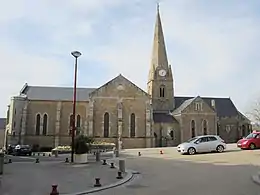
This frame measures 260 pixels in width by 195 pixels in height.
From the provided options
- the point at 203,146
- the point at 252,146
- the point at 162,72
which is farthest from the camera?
the point at 162,72

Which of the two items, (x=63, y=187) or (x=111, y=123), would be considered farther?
(x=111, y=123)

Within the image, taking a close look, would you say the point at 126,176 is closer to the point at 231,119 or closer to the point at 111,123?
the point at 111,123

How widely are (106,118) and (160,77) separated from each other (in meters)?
19.9

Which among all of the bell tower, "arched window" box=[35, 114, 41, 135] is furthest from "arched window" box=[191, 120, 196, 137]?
"arched window" box=[35, 114, 41, 135]

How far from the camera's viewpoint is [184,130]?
56.8 metres

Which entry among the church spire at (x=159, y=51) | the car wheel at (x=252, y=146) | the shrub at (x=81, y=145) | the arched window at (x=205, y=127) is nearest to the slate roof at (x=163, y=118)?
the arched window at (x=205, y=127)

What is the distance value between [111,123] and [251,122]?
97.9 ft

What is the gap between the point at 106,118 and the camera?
5278cm

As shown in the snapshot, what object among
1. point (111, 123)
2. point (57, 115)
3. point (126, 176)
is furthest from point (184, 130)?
point (126, 176)

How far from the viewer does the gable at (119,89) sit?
5338cm

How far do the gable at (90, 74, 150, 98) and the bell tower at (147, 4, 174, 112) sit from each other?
13657 millimetres

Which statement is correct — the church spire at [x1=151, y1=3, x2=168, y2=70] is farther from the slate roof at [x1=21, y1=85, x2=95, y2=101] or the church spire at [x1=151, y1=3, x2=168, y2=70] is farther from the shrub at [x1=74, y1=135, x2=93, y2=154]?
the shrub at [x1=74, y1=135, x2=93, y2=154]

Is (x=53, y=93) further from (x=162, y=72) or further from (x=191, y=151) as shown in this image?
(x=191, y=151)

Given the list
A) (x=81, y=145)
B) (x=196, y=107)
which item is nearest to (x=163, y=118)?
(x=196, y=107)
